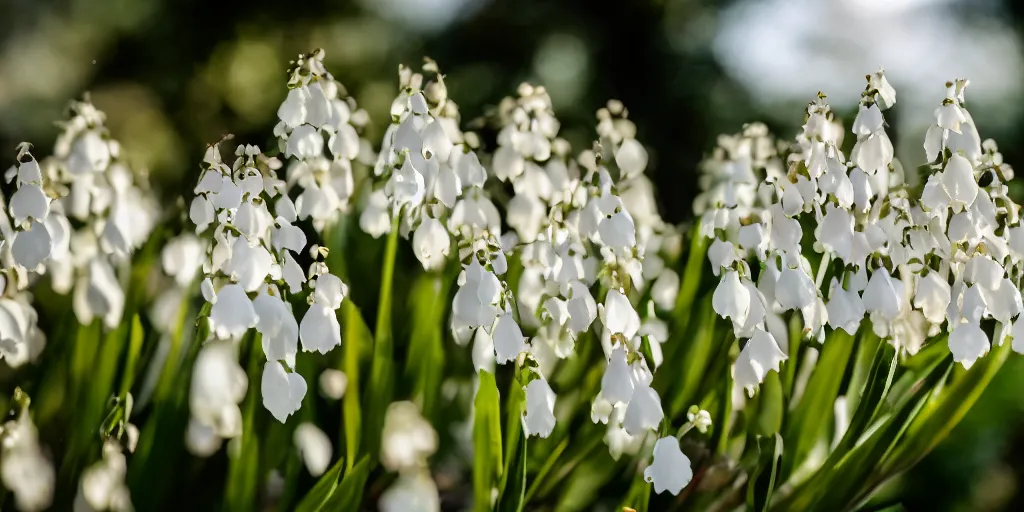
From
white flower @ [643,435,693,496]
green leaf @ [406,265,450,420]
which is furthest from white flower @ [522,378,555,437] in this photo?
green leaf @ [406,265,450,420]

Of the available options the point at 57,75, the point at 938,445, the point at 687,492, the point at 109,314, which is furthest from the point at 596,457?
the point at 57,75

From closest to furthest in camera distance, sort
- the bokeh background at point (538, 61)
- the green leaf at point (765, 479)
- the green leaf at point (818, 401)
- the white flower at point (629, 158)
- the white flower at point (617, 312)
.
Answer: the white flower at point (617, 312) → the green leaf at point (765, 479) → the green leaf at point (818, 401) → the white flower at point (629, 158) → the bokeh background at point (538, 61)

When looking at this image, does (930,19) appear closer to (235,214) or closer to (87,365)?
(235,214)

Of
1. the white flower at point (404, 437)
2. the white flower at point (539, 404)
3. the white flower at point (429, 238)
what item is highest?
the white flower at point (429, 238)

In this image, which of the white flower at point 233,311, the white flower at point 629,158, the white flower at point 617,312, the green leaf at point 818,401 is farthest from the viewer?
the white flower at point 629,158

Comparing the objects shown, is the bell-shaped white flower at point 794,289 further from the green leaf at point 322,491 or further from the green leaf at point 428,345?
A: the green leaf at point 322,491

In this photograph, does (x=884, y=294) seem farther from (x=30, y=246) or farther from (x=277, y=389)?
(x=30, y=246)

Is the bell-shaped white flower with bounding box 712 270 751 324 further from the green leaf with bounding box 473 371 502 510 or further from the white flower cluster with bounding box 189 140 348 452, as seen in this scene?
the white flower cluster with bounding box 189 140 348 452

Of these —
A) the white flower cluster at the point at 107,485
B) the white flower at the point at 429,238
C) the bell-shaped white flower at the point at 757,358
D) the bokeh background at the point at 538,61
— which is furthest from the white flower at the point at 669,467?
the bokeh background at the point at 538,61
